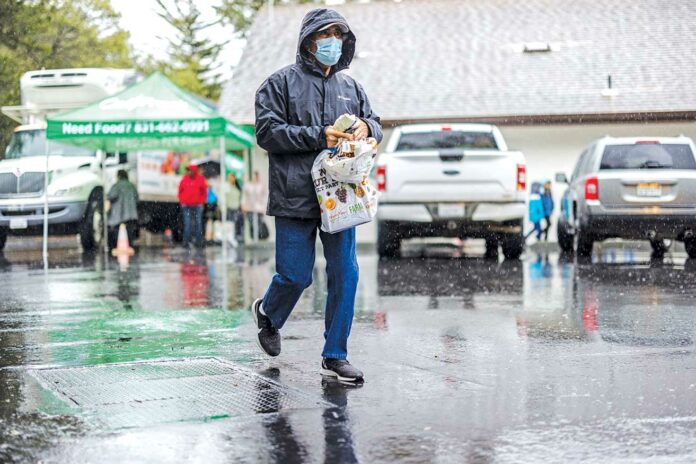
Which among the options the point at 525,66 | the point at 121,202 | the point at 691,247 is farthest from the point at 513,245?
the point at 525,66

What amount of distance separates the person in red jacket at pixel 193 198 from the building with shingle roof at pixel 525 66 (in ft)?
15.8

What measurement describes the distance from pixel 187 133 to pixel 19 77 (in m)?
7.90

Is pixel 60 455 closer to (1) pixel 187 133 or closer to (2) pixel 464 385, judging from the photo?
(2) pixel 464 385

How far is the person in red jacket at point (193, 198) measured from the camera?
23000 millimetres

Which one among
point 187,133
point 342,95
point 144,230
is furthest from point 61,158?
point 342,95

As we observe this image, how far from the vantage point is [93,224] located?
21.6 metres

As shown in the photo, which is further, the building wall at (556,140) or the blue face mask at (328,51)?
the building wall at (556,140)

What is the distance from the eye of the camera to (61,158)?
858 inches

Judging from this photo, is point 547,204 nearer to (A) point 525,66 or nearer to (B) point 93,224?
(A) point 525,66

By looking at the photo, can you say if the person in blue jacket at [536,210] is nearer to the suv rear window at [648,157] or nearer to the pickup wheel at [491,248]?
the pickup wheel at [491,248]

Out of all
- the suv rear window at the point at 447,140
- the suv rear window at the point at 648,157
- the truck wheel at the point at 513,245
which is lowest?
the truck wheel at the point at 513,245

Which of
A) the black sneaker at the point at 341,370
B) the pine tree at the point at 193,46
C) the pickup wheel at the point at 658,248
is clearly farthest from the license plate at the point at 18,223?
the pine tree at the point at 193,46

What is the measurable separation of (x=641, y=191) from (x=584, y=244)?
1.88 m

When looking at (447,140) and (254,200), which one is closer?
(447,140)
